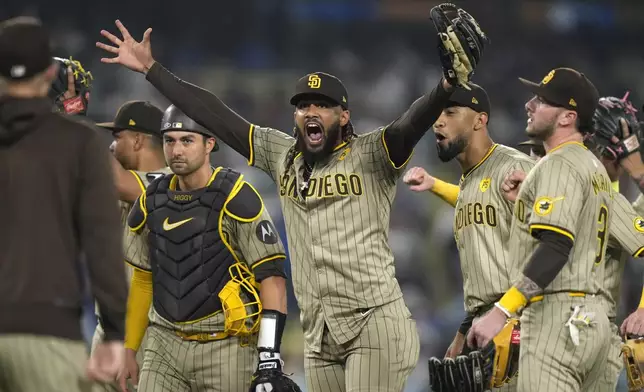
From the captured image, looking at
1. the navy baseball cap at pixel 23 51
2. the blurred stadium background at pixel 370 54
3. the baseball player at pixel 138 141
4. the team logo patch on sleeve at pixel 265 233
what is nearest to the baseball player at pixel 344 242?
the team logo patch on sleeve at pixel 265 233

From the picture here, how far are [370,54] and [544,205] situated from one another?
11.4 m

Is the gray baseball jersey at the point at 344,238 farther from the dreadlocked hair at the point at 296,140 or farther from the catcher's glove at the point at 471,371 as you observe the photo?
the catcher's glove at the point at 471,371

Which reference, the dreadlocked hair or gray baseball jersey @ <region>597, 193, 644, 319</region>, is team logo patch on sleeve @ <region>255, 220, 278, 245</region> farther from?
gray baseball jersey @ <region>597, 193, 644, 319</region>

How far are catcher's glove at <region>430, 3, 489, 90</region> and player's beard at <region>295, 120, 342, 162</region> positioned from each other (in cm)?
86

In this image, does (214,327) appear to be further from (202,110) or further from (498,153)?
(498,153)

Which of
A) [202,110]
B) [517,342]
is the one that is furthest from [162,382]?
[517,342]

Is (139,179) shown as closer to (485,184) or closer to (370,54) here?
(485,184)

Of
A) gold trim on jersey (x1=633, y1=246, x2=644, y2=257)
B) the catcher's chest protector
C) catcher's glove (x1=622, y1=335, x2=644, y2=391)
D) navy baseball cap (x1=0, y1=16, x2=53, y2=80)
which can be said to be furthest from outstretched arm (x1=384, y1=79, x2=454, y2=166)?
navy baseball cap (x1=0, y1=16, x2=53, y2=80)

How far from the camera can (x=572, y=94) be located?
5383mm

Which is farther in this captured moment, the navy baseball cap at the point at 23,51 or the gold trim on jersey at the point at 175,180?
the gold trim on jersey at the point at 175,180

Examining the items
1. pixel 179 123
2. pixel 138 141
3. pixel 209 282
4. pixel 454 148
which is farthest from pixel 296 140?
pixel 138 141

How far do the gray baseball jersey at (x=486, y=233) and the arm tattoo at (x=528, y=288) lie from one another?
109 centimetres

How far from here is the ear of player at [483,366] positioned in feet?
18.1

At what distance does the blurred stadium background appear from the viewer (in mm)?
13844
